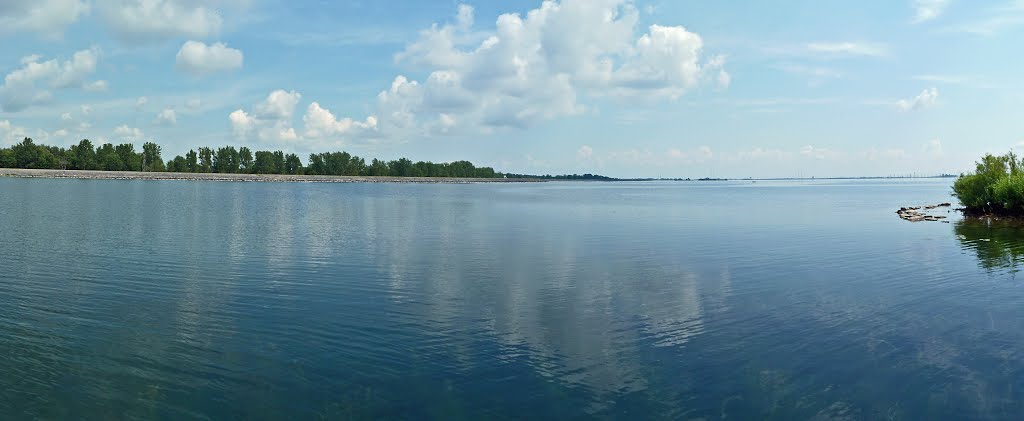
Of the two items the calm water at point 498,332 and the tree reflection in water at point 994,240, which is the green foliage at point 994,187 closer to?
the tree reflection in water at point 994,240

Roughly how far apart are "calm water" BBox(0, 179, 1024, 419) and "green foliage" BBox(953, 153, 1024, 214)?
33450 mm

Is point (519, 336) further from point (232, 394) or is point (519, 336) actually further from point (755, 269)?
point (755, 269)

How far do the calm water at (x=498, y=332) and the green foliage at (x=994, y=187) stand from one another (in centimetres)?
3345

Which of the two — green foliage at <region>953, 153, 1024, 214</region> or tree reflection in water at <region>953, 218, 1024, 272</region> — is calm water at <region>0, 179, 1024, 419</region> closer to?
tree reflection in water at <region>953, 218, 1024, 272</region>

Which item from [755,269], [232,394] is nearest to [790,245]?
[755,269]

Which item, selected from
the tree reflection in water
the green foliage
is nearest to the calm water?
the tree reflection in water

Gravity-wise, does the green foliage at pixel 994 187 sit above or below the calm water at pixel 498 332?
above

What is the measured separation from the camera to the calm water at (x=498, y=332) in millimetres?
14031

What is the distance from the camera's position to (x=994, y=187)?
217 ft

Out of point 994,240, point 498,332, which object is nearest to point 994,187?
point 994,240

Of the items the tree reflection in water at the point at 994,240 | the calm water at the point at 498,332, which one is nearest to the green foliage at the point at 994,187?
the tree reflection in water at the point at 994,240

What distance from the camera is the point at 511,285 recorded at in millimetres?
26953

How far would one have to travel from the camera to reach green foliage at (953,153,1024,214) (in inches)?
2490

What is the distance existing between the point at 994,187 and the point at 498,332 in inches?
2793
